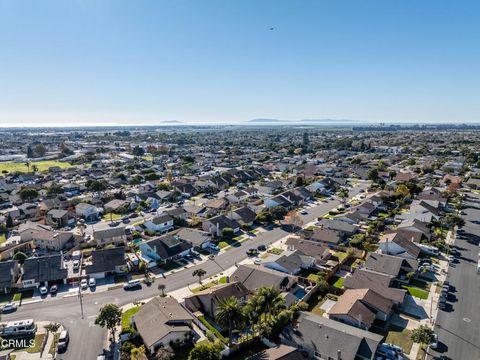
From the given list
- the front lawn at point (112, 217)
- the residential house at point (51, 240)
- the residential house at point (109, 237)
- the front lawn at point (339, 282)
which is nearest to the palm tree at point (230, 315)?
the front lawn at point (339, 282)

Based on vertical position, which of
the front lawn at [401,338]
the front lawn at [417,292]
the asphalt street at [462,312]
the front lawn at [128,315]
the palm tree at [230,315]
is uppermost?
the palm tree at [230,315]

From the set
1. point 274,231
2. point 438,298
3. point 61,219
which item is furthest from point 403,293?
point 61,219

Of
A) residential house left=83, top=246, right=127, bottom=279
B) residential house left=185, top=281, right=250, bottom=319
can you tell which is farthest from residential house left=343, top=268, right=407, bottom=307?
residential house left=83, top=246, right=127, bottom=279

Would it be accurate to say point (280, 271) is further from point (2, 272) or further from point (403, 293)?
point (2, 272)

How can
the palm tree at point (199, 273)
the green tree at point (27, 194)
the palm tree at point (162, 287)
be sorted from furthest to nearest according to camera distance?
the green tree at point (27, 194)
the palm tree at point (199, 273)
the palm tree at point (162, 287)

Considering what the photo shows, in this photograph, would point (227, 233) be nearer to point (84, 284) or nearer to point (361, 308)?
point (84, 284)

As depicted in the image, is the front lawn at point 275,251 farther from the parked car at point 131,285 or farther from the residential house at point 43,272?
the residential house at point 43,272

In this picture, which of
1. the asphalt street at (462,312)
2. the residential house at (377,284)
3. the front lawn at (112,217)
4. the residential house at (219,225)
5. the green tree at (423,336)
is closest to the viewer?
the green tree at (423,336)
